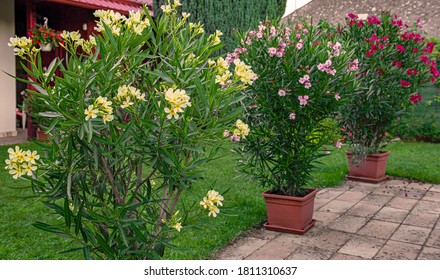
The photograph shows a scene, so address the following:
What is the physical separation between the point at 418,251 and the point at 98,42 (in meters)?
3.29

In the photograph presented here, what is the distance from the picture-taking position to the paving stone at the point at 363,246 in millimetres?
4219

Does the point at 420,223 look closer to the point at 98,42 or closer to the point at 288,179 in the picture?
the point at 288,179

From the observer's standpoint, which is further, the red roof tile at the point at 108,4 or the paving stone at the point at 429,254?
the red roof tile at the point at 108,4

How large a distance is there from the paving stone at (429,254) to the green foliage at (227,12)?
7436 mm

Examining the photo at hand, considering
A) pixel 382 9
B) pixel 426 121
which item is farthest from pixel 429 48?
pixel 382 9

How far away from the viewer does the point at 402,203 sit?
20.0 feet

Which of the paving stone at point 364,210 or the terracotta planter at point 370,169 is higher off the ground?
the terracotta planter at point 370,169

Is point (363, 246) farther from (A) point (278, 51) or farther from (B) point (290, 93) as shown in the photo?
(A) point (278, 51)

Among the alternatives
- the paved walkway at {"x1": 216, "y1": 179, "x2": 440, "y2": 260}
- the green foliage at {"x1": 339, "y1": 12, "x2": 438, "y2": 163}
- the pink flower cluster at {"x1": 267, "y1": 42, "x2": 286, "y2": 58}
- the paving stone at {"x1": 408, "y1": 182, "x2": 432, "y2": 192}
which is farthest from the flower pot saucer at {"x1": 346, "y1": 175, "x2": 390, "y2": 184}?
the pink flower cluster at {"x1": 267, "y1": 42, "x2": 286, "y2": 58}

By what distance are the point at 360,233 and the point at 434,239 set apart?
65cm

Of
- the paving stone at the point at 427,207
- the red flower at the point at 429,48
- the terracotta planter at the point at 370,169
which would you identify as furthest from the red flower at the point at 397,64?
the paving stone at the point at 427,207

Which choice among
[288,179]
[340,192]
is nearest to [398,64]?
[340,192]

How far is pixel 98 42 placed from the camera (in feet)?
7.72

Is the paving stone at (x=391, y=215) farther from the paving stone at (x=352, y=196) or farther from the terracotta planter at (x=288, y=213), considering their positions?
the terracotta planter at (x=288, y=213)
